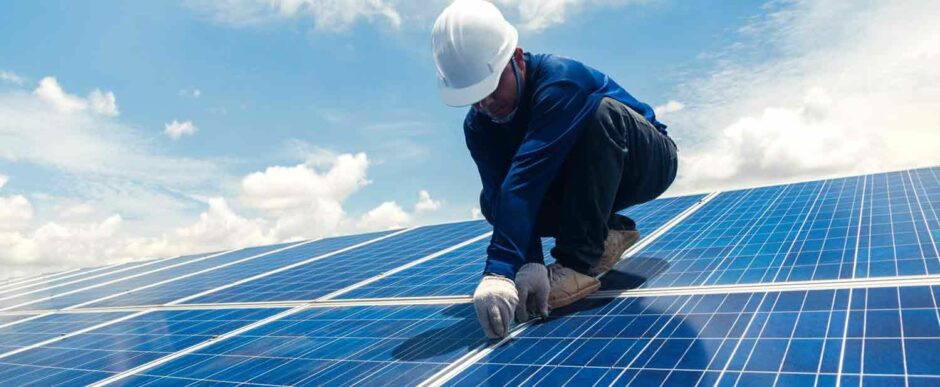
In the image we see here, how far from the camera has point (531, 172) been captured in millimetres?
2928

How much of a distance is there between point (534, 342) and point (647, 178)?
165cm

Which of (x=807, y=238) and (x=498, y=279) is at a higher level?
(x=498, y=279)

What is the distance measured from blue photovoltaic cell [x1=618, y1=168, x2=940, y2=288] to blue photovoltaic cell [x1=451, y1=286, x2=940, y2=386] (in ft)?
1.32

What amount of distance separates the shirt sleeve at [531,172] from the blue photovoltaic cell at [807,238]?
788 mm

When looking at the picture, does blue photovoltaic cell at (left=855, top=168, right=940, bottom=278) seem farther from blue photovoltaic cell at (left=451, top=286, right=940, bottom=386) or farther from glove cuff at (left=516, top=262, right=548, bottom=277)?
glove cuff at (left=516, top=262, right=548, bottom=277)

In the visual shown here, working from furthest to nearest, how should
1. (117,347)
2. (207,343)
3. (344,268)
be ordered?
(344,268) < (117,347) < (207,343)

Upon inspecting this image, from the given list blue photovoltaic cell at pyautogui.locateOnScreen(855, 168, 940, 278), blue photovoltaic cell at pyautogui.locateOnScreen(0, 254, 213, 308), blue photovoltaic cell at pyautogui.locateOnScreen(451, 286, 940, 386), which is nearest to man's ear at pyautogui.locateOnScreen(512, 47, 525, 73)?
blue photovoltaic cell at pyautogui.locateOnScreen(451, 286, 940, 386)

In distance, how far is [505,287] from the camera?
2.70m

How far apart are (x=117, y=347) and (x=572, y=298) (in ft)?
9.31

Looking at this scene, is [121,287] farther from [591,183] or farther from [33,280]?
[591,183]

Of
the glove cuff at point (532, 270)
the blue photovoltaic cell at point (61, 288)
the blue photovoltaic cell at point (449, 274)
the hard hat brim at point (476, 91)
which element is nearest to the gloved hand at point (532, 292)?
the glove cuff at point (532, 270)

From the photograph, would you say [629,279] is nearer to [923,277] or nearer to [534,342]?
[534,342]

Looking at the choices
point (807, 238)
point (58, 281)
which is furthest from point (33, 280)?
point (807, 238)

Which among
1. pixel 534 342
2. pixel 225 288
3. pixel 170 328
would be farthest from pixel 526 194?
pixel 225 288
